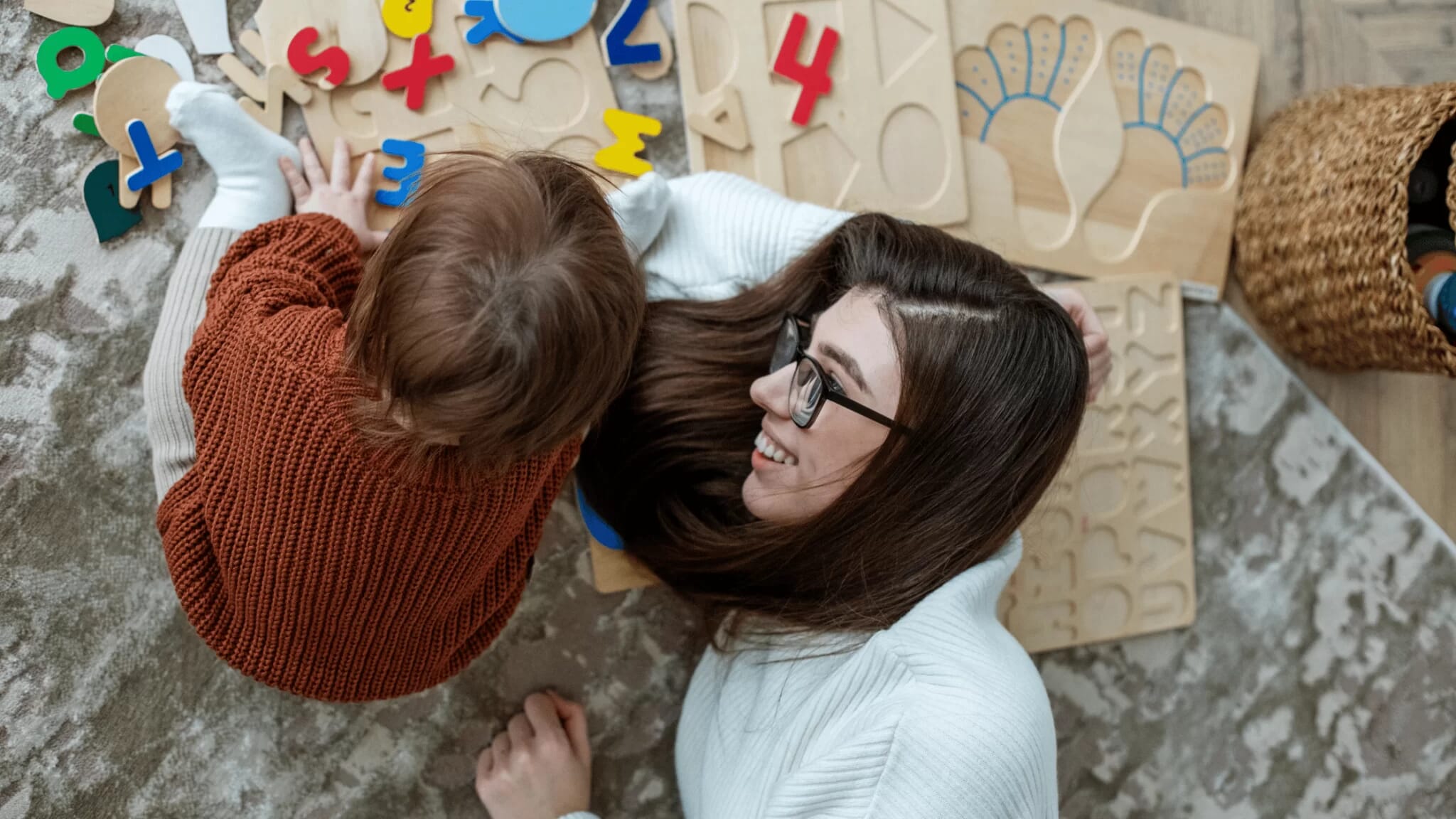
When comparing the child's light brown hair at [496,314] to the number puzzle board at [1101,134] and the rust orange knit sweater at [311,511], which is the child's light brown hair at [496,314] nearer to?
the rust orange knit sweater at [311,511]

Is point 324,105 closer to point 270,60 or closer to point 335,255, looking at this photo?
point 270,60

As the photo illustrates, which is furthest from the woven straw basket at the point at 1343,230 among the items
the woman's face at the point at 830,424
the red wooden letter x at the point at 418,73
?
the red wooden letter x at the point at 418,73

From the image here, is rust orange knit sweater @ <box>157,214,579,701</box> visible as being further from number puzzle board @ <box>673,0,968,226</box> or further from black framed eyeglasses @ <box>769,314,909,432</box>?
number puzzle board @ <box>673,0,968,226</box>

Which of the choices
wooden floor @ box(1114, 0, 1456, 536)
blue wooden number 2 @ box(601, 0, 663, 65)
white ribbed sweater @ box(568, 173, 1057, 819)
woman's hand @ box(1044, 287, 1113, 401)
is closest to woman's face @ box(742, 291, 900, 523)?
white ribbed sweater @ box(568, 173, 1057, 819)

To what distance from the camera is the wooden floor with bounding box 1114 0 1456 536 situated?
1267mm

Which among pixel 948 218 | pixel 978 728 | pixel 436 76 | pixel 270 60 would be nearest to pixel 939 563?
pixel 978 728

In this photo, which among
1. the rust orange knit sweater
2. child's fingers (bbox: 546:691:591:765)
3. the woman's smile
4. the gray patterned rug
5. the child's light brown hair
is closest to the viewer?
the child's light brown hair

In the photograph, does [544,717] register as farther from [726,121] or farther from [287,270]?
[726,121]

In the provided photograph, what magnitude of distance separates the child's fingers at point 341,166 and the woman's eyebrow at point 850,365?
58 cm

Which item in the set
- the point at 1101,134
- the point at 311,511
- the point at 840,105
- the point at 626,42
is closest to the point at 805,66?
the point at 840,105

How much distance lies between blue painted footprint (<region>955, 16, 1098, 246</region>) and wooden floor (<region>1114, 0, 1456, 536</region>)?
12cm

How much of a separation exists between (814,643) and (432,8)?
0.81 metres

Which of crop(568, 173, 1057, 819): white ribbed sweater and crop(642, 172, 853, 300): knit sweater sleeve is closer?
crop(568, 173, 1057, 819): white ribbed sweater

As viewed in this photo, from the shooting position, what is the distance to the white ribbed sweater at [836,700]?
2.58 ft
